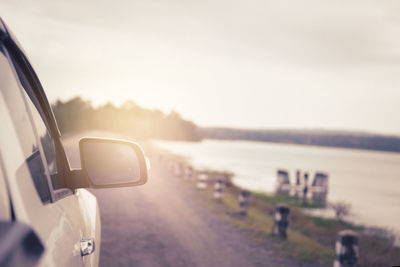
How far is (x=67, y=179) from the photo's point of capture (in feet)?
7.06

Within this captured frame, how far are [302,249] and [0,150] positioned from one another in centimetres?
803

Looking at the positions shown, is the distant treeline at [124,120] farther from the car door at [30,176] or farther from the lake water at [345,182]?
the car door at [30,176]

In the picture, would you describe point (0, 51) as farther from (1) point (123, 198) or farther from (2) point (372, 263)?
(1) point (123, 198)

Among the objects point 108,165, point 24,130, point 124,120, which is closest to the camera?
point 24,130

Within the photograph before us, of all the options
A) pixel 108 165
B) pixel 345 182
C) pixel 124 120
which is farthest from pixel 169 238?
pixel 124 120

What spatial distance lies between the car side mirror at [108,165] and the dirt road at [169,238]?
3855 mm

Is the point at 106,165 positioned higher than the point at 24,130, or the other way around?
the point at 24,130

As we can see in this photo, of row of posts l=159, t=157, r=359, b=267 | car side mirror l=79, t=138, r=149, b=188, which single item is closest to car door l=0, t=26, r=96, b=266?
car side mirror l=79, t=138, r=149, b=188

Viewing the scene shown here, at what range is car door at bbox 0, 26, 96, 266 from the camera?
1.15m

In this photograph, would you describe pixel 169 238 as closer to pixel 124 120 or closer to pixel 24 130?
pixel 24 130

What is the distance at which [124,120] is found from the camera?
532 ft

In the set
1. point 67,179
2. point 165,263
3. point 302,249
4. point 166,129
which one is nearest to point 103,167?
point 67,179

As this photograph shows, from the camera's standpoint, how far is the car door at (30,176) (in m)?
1.15

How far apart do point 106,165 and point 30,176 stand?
0.80 m
